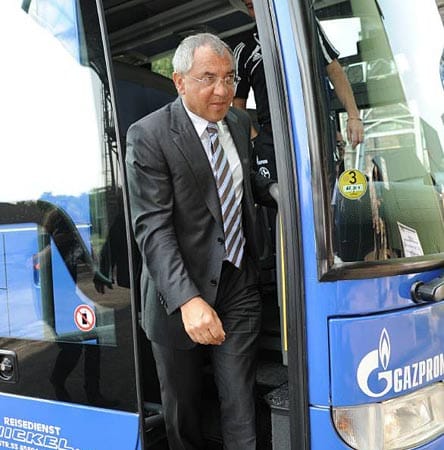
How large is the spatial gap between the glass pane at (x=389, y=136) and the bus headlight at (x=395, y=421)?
435 mm

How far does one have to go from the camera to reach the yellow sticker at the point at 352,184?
5.24ft

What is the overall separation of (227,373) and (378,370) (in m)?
0.54

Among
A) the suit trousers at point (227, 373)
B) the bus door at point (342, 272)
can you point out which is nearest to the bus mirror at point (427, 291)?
the bus door at point (342, 272)

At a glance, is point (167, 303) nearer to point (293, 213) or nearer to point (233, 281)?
point (233, 281)

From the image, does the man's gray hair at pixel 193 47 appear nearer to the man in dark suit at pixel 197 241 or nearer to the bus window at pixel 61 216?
the man in dark suit at pixel 197 241

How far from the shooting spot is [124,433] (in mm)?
1871

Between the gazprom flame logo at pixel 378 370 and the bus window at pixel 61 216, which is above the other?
the bus window at pixel 61 216

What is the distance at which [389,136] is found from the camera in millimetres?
1789

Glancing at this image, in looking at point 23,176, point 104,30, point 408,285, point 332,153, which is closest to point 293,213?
point 332,153

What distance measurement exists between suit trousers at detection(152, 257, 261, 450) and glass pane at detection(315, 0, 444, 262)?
0.49 metres

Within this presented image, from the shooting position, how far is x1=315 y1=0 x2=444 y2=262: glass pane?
1618 millimetres

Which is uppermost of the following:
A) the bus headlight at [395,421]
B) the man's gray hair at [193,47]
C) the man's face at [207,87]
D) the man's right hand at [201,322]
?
the man's gray hair at [193,47]

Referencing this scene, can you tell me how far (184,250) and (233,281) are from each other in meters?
0.24

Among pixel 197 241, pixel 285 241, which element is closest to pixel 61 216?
pixel 197 241
